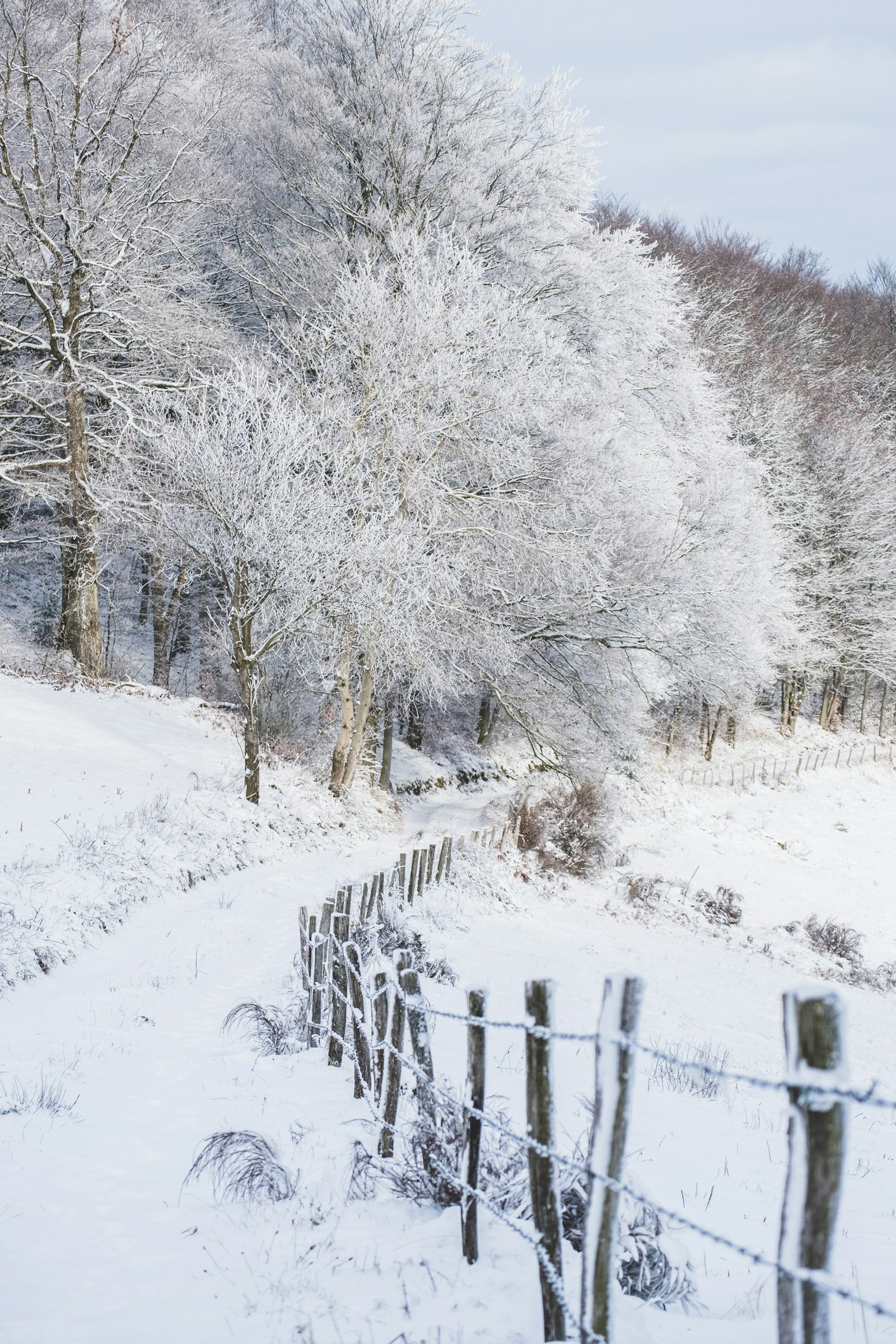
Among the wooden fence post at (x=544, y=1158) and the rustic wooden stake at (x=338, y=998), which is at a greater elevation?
the wooden fence post at (x=544, y=1158)

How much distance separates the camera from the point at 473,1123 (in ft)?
9.68

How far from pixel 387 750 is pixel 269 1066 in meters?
16.5

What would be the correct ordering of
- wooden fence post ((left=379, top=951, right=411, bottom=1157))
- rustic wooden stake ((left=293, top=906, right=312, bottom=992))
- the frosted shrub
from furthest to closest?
the frosted shrub
rustic wooden stake ((left=293, top=906, right=312, bottom=992))
wooden fence post ((left=379, top=951, right=411, bottom=1157))

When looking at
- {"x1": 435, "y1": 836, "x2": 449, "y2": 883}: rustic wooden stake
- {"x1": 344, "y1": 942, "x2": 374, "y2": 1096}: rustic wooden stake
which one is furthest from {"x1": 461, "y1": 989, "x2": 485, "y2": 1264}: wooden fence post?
{"x1": 435, "y1": 836, "x2": 449, "y2": 883}: rustic wooden stake

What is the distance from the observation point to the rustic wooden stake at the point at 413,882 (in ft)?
35.4

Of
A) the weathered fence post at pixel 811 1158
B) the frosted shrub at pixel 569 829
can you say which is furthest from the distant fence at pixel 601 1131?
the frosted shrub at pixel 569 829

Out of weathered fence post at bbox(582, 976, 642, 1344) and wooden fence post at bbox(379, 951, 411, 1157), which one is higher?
weathered fence post at bbox(582, 976, 642, 1344)

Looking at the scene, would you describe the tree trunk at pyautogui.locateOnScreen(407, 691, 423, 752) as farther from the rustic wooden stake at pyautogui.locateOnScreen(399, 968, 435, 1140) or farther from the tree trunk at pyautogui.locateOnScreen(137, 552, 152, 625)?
the rustic wooden stake at pyautogui.locateOnScreen(399, 968, 435, 1140)

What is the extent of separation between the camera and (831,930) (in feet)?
51.9

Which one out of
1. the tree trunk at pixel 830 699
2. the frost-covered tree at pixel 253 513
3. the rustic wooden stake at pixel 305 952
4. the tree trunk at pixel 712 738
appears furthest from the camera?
the tree trunk at pixel 830 699

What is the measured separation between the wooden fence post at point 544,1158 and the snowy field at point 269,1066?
0.33ft

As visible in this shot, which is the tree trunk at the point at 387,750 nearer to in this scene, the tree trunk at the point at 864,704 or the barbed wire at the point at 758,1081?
the barbed wire at the point at 758,1081

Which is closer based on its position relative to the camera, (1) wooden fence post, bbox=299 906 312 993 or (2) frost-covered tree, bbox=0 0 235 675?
(1) wooden fence post, bbox=299 906 312 993

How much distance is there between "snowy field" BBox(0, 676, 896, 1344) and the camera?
285 cm
